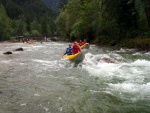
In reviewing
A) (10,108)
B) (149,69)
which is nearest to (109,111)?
(10,108)

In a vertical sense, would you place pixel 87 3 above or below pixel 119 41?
above

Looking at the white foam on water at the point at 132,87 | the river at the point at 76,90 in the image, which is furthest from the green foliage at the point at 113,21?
the white foam on water at the point at 132,87

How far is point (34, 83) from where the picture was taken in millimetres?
12117

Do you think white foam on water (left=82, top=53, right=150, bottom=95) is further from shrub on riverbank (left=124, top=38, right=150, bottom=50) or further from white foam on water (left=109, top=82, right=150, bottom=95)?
shrub on riverbank (left=124, top=38, right=150, bottom=50)

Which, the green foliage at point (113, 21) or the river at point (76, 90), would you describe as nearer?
the river at point (76, 90)

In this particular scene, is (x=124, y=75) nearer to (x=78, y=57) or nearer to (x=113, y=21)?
(x=78, y=57)

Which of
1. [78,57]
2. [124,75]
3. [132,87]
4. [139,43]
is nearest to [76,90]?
[132,87]

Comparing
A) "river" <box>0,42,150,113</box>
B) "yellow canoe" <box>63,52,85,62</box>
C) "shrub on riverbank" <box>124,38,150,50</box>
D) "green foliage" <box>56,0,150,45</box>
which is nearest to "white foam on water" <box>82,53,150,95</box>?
"river" <box>0,42,150,113</box>

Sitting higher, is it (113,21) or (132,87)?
(113,21)

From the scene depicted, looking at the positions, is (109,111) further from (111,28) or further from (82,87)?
(111,28)

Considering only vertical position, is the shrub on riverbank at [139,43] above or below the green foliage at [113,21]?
below

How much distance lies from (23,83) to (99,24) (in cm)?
2892

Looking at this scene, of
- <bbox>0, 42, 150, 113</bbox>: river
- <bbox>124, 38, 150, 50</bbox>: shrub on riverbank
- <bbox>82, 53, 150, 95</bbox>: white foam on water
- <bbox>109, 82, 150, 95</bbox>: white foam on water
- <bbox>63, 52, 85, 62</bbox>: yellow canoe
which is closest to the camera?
<bbox>0, 42, 150, 113</bbox>: river

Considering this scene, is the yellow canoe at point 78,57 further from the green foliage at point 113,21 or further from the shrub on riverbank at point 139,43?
the green foliage at point 113,21
